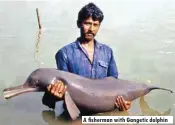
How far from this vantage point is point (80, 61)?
5578 mm

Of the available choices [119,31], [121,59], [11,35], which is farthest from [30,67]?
[119,31]

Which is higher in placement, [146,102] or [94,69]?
[94,69]

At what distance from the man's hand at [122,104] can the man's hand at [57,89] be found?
0.84 meters

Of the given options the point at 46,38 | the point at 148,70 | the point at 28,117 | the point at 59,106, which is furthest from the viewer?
the point at 46,38

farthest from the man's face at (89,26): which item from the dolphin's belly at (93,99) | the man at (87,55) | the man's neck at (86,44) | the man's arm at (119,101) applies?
the dolphin's belly at (93,99)

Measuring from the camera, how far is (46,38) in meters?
10.9

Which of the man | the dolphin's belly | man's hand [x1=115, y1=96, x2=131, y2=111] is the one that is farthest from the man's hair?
man's hand [x1=115, y1=96, x2=131, y2=111]

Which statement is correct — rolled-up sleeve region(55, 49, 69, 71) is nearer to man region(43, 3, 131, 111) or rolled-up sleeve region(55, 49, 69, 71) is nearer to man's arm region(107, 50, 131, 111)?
man region(43, 3, 131, 111)

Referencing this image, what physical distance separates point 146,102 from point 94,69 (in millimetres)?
1195

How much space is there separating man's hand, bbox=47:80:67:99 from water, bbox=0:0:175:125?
1.91 feet

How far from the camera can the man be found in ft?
18.0

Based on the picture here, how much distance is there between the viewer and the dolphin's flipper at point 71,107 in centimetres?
520

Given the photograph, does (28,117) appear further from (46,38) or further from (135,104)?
(46,38)

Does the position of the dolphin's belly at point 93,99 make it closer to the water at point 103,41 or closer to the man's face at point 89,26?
the water at point 103,41
